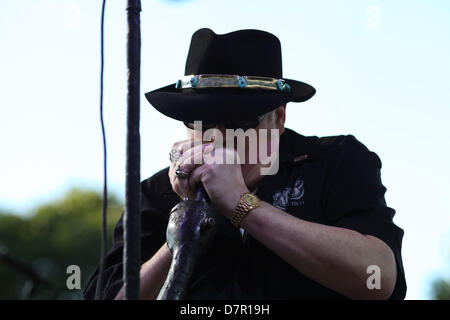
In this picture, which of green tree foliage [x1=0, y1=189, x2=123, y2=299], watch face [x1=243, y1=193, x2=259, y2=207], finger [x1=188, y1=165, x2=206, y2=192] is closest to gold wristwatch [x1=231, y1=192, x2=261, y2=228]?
watch face [x1=243, y1=193, x2=259, y2=207]

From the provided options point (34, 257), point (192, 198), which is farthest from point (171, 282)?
point (34, 257)

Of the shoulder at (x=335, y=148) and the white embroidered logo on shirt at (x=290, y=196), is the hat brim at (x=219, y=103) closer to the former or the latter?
the shoulder at (x=335, y=148)

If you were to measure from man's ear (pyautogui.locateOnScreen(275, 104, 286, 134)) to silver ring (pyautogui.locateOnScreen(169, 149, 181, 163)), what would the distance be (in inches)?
27.4

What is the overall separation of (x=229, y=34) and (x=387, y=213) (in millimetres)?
1252

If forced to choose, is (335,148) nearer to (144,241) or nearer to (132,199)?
(144,241)

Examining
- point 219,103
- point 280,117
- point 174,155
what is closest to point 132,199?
point 174,155

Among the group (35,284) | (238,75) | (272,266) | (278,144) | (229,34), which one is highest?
(229,34)

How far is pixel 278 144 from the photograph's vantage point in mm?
3641

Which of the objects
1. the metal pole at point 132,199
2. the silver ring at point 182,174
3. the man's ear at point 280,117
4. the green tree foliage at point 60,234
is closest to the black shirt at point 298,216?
the man's ear at point 280,117

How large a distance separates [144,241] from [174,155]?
0.69 meters

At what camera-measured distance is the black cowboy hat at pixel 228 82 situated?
3.37 meters

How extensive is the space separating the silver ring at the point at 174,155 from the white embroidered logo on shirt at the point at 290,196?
1.81ft

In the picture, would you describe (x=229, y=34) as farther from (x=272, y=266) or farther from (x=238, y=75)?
(x=272, y=266)

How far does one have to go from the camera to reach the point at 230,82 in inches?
137
